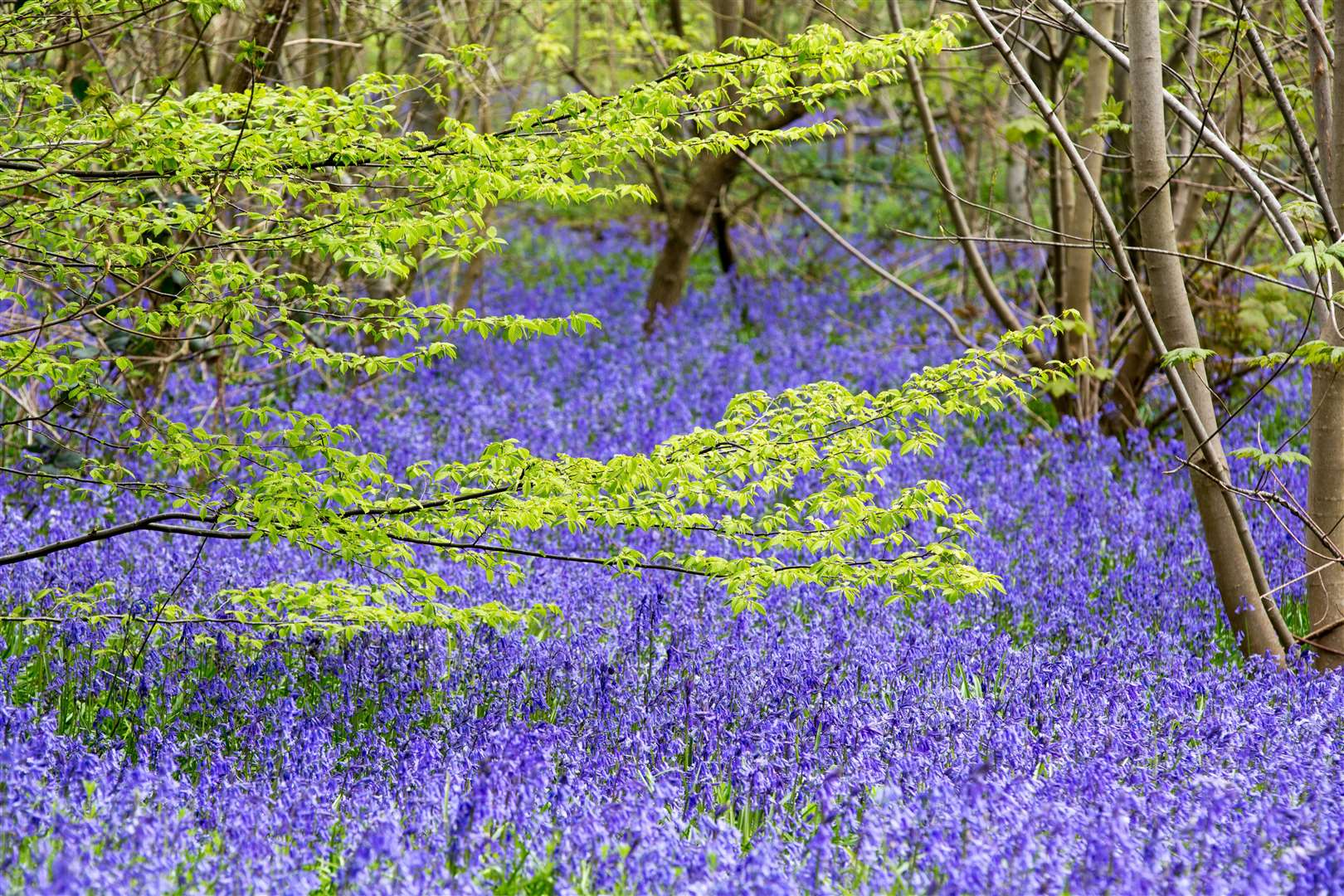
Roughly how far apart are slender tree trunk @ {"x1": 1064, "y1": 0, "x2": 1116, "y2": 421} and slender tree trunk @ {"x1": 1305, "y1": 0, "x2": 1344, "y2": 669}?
304 centimetres

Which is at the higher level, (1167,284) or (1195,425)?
(1167,284)

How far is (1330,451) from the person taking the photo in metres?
5.02

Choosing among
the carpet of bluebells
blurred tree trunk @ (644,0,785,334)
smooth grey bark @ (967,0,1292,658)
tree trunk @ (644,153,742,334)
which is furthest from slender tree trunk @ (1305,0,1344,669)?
tree trunk @ (644,153,742,334)

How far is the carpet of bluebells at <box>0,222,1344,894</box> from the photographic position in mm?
2740

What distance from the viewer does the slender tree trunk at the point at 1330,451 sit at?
16.0 feet

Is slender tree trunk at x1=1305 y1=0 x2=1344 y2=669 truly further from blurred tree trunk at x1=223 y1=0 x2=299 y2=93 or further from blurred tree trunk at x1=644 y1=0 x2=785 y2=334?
blurred tree trunk at x1=644 y1=0 x2=785 y2=334

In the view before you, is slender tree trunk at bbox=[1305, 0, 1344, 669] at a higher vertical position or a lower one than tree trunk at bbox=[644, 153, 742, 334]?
higher

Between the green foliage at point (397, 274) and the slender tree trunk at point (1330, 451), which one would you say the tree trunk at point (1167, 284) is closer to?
the slender tree trunk at point (1330, 451)

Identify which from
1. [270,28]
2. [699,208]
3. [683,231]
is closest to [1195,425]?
[270,28]

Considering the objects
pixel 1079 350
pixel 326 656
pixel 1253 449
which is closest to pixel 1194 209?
pixel 1079 350

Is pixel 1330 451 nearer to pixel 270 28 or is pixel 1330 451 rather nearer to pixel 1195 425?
pixel 1195 425

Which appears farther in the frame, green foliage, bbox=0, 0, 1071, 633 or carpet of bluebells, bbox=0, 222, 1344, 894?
green foliage, bbox=0, 0, 1071, 633

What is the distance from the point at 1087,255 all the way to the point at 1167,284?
4.06 meters

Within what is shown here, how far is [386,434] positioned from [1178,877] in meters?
6.77
